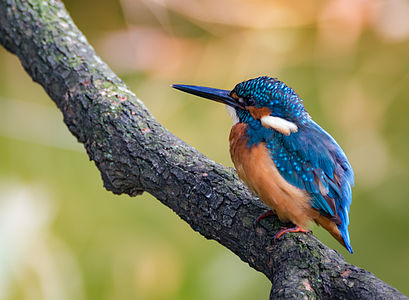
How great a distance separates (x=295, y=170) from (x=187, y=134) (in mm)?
1895

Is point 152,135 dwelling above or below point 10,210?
above

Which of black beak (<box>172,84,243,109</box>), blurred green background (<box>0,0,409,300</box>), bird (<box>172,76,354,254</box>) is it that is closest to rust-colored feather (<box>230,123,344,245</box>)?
bird (<box>172,76,354,254</box>)

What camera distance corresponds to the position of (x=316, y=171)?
5.38 feet

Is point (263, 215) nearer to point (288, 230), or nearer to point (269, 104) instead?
point (288, 230)

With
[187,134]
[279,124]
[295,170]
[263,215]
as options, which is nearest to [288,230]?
[263,215]

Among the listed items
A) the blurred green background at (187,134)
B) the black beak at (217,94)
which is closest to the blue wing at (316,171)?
the black beak at (217,94)

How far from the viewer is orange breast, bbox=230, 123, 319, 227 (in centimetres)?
159

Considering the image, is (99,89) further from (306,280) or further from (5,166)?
(5,166)

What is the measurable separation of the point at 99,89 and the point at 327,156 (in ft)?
2.94

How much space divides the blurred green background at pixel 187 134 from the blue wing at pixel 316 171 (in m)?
1.43

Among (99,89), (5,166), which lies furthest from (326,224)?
(5,166)

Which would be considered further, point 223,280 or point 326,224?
point 223,280

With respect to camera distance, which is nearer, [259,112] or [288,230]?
[288,230]

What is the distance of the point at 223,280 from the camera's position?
3084 millimetres
